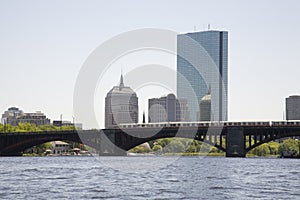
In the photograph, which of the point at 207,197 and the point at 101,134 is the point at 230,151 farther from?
the point at 207,197

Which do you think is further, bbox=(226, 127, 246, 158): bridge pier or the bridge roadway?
bbox=(226, 127, 246, 158): bridge pier

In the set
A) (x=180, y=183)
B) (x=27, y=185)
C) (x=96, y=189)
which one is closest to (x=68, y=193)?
(x=96, y=189)

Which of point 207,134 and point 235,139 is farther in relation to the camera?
point 207,134

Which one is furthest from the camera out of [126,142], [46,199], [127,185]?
[126,142]

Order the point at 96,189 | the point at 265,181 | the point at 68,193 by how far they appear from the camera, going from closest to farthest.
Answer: the point at 68,193
the point at 96,189
the point at 265,181

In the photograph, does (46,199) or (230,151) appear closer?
(46,199)

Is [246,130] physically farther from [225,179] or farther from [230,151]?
[225,179]

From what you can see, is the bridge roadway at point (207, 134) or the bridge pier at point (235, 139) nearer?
the bridge roadway at point (207, 134)

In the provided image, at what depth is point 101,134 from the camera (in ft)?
655

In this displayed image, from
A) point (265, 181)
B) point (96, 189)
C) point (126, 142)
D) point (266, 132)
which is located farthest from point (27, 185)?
point (126, 142)

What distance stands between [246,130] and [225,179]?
9201cm

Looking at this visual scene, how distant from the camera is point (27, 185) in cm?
7656

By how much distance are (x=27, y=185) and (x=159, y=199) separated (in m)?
18.5

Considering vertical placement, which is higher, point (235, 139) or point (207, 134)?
point (207, 134)
